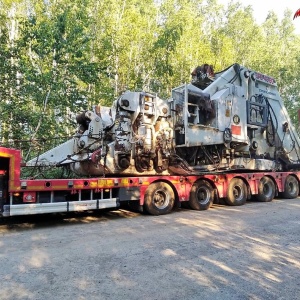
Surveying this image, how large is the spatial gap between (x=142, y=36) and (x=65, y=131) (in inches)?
395

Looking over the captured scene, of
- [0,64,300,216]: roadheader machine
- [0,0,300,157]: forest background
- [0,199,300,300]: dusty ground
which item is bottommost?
[0,199,300,300]: dusty ground

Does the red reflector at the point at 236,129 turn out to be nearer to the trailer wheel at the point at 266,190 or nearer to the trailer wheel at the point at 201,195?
the trailer wheel at the point at 201,195

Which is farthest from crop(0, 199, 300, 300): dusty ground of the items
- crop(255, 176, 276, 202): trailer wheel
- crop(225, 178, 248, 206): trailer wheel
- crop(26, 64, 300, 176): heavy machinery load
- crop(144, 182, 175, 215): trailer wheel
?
crop(255, 176, 276, 202): trailer wheel

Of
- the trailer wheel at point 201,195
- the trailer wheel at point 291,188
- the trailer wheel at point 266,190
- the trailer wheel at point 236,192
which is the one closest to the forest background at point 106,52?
the trailer wheel at point 201,195

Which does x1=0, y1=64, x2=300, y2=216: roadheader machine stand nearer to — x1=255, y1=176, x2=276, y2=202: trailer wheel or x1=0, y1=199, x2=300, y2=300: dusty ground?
x1=255, y1=176, x2=276, y2=202: trailer wheel

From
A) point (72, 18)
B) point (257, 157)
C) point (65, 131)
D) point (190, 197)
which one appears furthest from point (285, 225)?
point (72, 18)

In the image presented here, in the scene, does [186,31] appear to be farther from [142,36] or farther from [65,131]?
[65,131]

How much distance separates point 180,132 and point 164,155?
0.79 meters

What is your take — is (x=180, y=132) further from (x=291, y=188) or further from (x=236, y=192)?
(x=291, y=188)

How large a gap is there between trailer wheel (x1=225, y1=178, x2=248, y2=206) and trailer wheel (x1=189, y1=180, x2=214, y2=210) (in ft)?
2.48

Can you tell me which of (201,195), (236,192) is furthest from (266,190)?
(201,195)

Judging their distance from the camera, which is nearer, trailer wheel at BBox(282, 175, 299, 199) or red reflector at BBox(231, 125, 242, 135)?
red reflector at BBox(231, 125, 242, 135)

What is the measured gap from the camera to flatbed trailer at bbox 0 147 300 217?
6660 millimetres

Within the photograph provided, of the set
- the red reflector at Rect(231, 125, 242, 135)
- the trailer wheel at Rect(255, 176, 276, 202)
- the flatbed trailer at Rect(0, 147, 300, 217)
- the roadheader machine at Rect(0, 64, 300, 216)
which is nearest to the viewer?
the flatbed trailer at Rect(0, 147, 300, 217)
